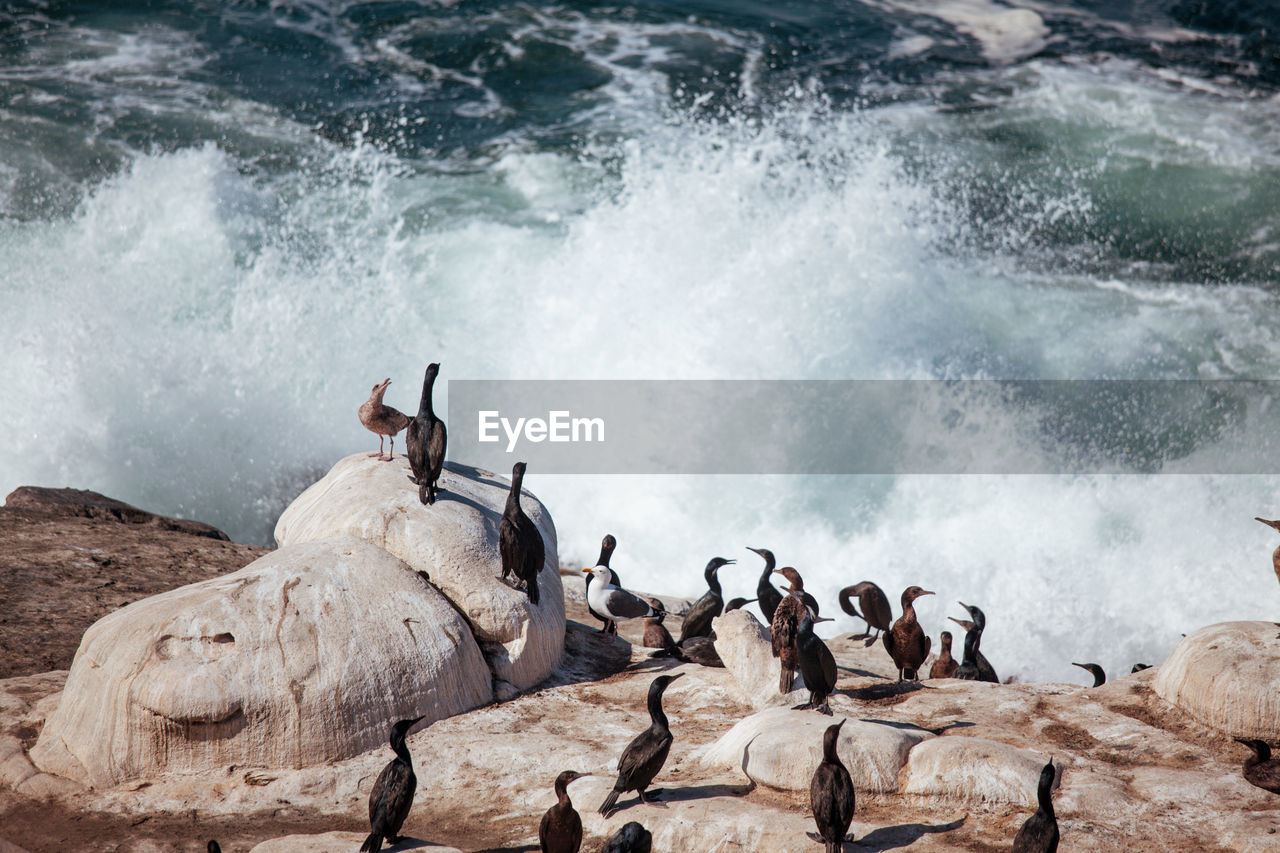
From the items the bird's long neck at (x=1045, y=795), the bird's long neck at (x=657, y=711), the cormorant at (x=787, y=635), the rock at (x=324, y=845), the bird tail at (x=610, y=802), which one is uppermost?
the cormorant at (x=787, y=635)

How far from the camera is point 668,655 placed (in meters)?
9.56

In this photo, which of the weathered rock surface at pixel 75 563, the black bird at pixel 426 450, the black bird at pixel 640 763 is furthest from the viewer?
the weathered rock surface at pixel 75 563

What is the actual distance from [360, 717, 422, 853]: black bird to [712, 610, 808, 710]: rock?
117 inches

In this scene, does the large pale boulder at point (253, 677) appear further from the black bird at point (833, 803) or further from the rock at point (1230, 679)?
the rock at point (1230, 679)

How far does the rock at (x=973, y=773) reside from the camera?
6.51 metres

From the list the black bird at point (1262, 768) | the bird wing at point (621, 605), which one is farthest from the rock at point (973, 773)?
the bird wing at point (621, 605)

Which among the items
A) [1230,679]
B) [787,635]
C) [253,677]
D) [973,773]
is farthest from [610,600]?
[1230,679]

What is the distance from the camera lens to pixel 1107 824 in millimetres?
6395

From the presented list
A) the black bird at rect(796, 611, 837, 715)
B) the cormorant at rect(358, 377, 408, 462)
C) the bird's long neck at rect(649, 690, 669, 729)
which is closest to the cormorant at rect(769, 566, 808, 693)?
the black bird at rect(796, 611, 837, 715)

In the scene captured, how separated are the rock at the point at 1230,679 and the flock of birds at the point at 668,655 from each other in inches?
21.3

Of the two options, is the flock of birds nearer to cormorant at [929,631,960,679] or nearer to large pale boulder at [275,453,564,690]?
cormorant at [929,631,960,679]

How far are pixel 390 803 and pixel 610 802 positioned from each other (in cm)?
125

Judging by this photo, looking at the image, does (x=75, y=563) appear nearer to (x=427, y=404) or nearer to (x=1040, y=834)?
(x=427, y=404)

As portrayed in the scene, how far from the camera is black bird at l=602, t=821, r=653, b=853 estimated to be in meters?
5.64
